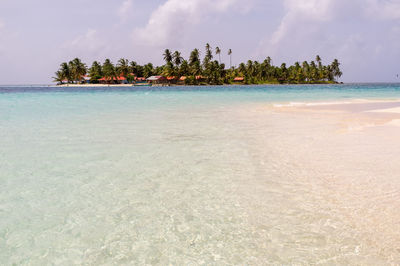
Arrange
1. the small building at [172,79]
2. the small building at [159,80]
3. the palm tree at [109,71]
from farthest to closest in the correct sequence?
the palm tree at [109,71] → the small building at [159,80] → the small building at [172,79]

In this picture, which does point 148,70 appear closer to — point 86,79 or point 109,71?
point 109,71

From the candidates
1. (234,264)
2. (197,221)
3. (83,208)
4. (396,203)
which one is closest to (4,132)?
(83,208)

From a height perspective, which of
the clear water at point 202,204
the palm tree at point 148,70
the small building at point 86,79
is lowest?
the clear water at point 202,204

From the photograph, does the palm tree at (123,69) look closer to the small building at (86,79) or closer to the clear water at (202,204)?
the small building at (86,79)

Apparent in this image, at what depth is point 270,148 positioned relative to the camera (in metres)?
7.65

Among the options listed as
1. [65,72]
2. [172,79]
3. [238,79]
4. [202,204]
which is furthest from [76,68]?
[202,204]

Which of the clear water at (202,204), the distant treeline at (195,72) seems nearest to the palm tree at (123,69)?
the distant treeline at (195,72)

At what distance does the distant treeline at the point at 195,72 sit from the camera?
11456cm

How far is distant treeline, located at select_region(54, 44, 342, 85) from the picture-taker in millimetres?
114562

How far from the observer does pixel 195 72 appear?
368 feet

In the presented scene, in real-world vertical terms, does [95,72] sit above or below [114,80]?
above

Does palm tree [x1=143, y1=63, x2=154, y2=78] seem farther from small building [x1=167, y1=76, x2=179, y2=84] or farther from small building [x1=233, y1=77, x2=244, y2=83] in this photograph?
small building [x1=233, y1=77, x2=244, y2=83]

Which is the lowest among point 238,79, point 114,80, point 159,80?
point 159,80

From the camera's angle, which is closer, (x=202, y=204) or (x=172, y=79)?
(x=202, y=204)
